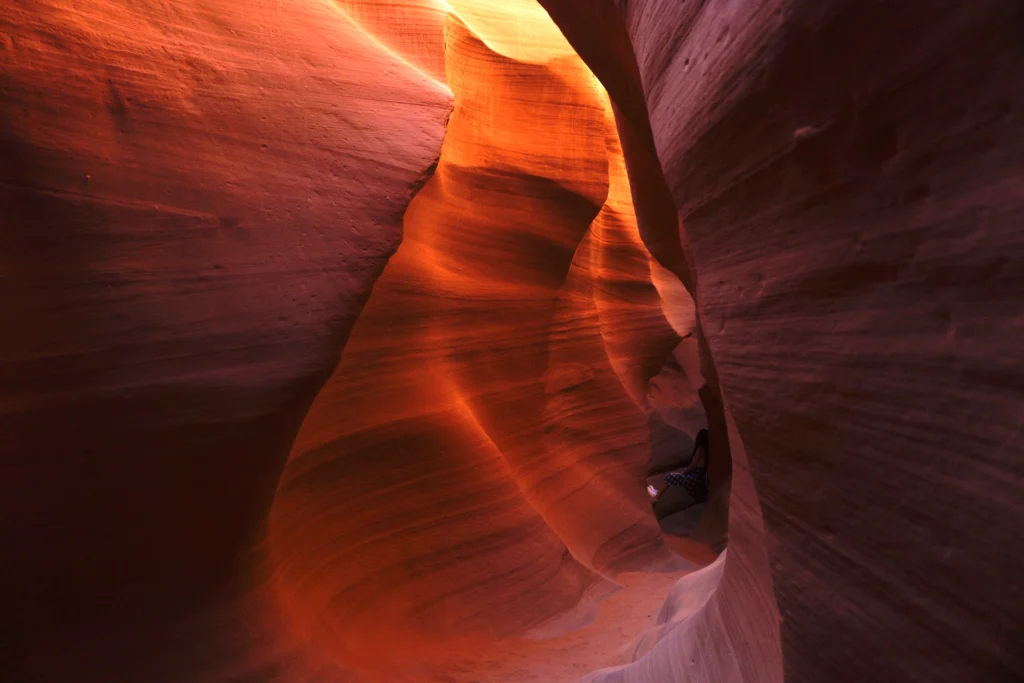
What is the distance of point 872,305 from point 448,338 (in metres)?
2.83

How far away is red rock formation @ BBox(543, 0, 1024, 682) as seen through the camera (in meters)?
1.04

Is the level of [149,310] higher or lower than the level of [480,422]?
higher

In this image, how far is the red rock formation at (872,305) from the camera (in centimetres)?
104

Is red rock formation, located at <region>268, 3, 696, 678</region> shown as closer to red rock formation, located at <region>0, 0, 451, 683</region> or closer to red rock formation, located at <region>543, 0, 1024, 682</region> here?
red rock formation, located at <region>0, 0, 451, 683</region>

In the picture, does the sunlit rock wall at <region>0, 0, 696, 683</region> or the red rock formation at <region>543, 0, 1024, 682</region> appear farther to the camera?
the sunlit rock wall at <region>0, 0, 696, 683</region>

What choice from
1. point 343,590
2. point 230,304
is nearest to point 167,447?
point 230,304

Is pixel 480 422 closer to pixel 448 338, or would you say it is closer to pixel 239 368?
pixel 448 338

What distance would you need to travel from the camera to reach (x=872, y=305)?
1281 mm

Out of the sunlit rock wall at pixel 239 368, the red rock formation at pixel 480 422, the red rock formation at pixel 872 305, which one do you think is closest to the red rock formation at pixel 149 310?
the sunlit rock wall at pixel 239 368

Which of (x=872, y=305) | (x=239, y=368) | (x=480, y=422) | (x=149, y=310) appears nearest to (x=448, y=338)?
(x=480, y=422)

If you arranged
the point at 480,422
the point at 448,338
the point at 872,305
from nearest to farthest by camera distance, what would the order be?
the point at 872,305 → the point at 448,338 → the point at 480,422

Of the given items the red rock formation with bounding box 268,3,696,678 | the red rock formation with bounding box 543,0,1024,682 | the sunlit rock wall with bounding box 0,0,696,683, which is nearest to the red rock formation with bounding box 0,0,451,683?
the sunlit rock wall with bounding box 0,0,696,683

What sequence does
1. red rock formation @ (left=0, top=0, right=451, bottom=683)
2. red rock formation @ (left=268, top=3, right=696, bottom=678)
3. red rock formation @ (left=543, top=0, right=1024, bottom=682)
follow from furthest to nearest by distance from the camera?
red rock formation @ (left=268, top=3, right=696, bottom=678), red rock formation @ (left=0, top=0, right=451, bottom=683), red rock formation @ (left=543, top=0, right=1024, bottom=682)

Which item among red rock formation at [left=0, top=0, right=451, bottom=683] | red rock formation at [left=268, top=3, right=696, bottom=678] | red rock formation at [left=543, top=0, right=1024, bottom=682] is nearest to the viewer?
red rock formation at [left=543, top=0, right=1024, bottom=682]
